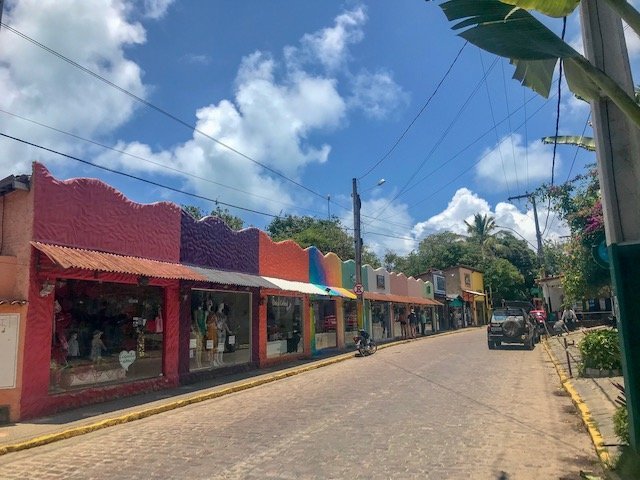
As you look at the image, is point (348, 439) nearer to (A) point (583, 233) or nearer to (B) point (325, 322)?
(A) point (583, 233)

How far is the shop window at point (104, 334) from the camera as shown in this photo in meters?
11.2

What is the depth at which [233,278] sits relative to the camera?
16141 mm

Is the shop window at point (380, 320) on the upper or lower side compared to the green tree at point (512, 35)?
lower

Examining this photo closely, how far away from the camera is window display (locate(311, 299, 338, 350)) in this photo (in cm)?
2386

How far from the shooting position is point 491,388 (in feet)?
40.7

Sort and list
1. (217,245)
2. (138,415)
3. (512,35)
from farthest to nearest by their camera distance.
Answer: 1. (217,245)
2. (138,415)
3. (512,35)

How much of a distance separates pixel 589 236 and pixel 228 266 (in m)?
10.8

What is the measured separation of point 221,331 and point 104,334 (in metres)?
4.72

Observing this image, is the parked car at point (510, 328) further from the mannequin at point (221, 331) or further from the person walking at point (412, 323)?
the person walking at point (412, 323)

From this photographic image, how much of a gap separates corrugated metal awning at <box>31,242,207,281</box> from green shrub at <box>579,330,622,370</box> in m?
9.89

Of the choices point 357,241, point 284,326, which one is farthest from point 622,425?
point 357,241

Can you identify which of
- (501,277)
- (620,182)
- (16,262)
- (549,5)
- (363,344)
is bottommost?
(363,344)

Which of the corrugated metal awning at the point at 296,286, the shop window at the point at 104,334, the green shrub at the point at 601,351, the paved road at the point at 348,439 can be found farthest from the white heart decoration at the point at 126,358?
the green shrub at the point at 601,351

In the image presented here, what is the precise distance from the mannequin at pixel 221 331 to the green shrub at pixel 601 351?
1030cm
